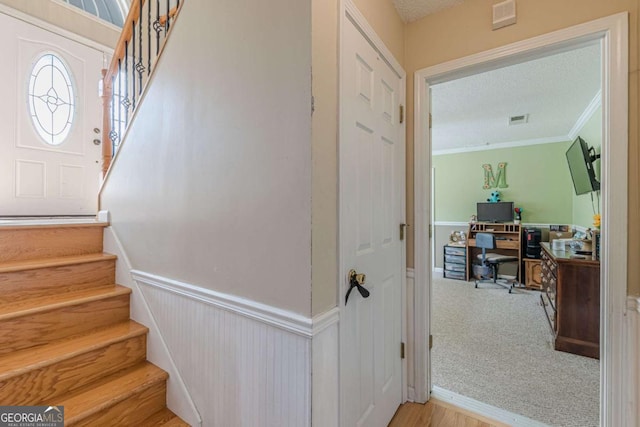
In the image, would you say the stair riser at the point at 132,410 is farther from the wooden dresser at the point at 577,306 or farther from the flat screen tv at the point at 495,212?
the flat screen tv at the point at 495,212

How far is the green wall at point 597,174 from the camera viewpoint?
3.40 meters

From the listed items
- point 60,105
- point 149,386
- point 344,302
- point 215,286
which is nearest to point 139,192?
point 215,286

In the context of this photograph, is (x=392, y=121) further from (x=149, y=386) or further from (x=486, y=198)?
(x=486, y=198)

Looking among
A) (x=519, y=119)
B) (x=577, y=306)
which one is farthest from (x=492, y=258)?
(x=577, y=306)

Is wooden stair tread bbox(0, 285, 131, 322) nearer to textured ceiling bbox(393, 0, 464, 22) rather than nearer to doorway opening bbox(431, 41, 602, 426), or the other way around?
doorway opening bbox(431, 41, 602, 426)

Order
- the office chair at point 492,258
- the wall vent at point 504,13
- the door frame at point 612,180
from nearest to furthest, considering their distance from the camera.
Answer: the door frame at point 612,180
the wall vent at point 504,13
the office chair at point 492,258

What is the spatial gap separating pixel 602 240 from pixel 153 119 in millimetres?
2385

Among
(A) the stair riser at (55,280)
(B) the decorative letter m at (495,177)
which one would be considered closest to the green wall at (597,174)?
(B) the decorative letter m at (495,177)

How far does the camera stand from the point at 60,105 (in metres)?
3.01

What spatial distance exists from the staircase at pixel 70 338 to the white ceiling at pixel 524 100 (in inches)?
122

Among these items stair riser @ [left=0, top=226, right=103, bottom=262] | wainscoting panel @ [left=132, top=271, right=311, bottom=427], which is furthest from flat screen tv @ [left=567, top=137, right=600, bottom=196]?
stair riser @ [left=0, top=226, right=103, bottom=262]

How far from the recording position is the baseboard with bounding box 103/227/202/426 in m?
1.43

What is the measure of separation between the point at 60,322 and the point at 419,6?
8.51 feet

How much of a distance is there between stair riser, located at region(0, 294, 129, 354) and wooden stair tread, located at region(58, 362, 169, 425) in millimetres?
321
